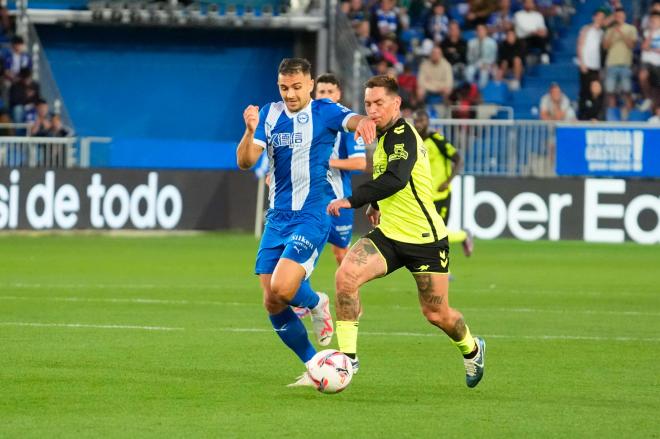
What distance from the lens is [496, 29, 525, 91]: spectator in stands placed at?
29156 mm

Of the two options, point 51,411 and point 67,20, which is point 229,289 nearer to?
point 51,411

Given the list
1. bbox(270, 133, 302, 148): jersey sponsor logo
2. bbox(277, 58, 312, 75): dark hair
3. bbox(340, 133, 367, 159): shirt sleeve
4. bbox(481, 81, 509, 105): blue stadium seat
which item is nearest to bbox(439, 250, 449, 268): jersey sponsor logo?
bbox(270, 133, 302, 148): jersey sponsor logo

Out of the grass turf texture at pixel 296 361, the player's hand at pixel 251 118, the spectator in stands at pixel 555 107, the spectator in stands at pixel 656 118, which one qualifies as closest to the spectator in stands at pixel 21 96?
the grass turf texture at pixel 296 361

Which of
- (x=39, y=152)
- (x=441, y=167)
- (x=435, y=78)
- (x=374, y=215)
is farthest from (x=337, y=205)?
(x=435, y=78)

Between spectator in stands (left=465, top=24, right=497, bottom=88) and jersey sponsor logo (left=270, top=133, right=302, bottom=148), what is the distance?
19.3m

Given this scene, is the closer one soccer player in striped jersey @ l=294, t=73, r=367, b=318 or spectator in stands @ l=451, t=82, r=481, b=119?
soccer player in striped jersey @ l=294, t=73, r=367, b=318

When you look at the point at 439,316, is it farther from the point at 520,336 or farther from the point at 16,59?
the point at 16,59

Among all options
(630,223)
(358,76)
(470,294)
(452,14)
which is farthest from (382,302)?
(452,14)

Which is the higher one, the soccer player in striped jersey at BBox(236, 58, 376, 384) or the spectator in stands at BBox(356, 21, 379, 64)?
the spectator in stands at BBox(356, 21, 379, 64)

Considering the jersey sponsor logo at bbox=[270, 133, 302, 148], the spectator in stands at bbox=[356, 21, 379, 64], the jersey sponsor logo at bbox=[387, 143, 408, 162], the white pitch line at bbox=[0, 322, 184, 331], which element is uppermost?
the spectator in stands at bbox=[356, 21, 379, 64]

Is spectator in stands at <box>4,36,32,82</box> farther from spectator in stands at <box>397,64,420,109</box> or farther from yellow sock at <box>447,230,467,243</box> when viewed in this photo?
yellow sock at <box>447,230,467,243</box>

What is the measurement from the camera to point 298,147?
9906 mm

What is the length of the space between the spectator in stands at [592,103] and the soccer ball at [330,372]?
61.7 feet

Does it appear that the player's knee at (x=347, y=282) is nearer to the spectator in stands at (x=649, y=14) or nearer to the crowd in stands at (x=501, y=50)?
the crowd in stands at (x=501, y=50)
